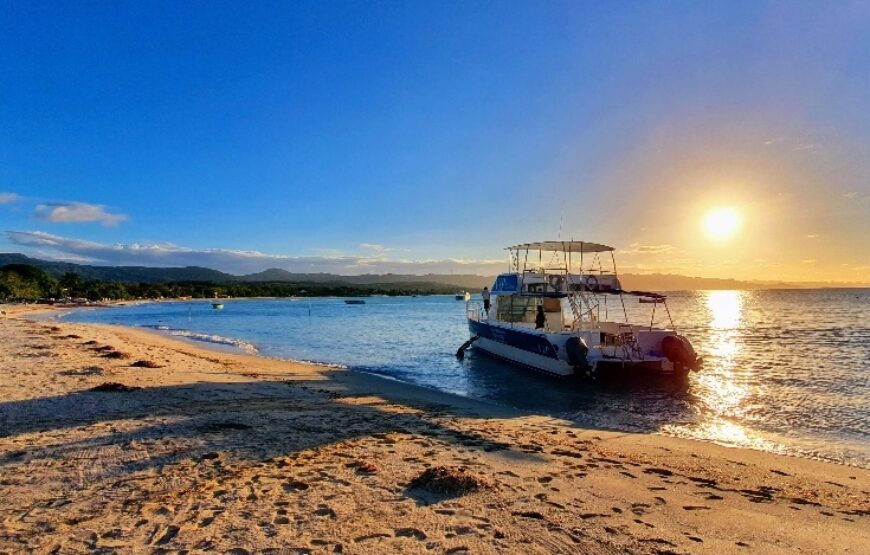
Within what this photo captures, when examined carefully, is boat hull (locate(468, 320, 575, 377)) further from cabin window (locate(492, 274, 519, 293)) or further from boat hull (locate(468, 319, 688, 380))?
cabin window (locate(492, 274, 519, 293))

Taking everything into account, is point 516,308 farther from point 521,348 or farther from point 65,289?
point 65,289

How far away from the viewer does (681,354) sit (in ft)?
68.6

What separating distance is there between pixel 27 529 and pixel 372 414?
7870 millimetres

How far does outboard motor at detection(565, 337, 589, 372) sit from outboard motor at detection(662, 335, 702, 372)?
3.44 metres

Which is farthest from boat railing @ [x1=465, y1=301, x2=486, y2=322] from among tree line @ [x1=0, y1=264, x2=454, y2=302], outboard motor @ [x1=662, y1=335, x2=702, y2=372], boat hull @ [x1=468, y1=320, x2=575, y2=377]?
tree line @ [x1=0, y1=264, x2=454, y2=302]

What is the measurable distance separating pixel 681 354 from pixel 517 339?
7.32 m

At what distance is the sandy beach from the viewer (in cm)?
564

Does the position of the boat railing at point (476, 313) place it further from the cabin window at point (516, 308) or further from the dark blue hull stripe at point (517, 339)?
the cabin window at point (516, 308)

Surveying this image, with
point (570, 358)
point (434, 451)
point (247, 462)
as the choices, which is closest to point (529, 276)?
point (570, 358)

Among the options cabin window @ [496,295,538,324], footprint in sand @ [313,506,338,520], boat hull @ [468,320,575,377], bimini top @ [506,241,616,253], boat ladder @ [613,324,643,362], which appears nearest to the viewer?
footprint in sand @ [313,506,338,520]

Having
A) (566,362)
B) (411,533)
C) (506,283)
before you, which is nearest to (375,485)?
(411,533)

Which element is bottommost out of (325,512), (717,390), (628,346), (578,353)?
(717,390)

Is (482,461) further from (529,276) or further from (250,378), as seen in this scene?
(529,276)

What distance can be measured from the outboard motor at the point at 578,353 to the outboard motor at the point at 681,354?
3.44 m
